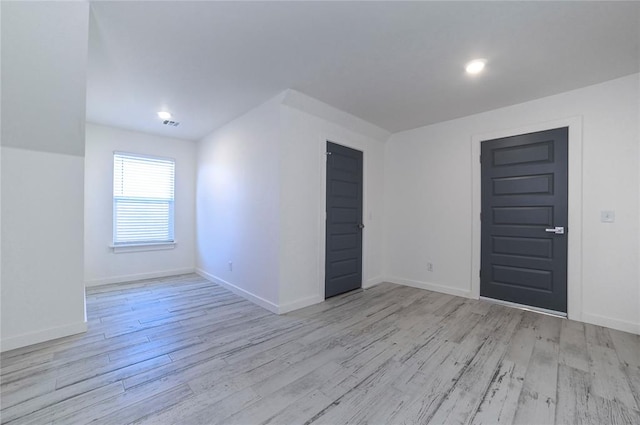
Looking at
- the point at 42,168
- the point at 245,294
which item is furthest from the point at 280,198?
the point at 42,168

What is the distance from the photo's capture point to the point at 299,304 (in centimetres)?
319

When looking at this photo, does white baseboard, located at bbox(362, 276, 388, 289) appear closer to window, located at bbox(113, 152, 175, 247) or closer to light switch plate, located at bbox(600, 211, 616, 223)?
light switch plate, located at bbox(600, 211, 616, 223)

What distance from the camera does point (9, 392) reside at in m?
1.60

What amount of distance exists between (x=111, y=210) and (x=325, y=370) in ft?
14.4

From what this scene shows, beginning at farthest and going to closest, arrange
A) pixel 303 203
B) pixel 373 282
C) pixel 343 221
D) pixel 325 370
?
pixel 373 282, pixel 343 221, pixel 303 203, pixel 325 370

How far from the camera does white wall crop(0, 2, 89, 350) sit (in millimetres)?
1751

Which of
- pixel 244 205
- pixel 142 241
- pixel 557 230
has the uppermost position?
pixel 244 205

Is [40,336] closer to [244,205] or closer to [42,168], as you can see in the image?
[42,168]

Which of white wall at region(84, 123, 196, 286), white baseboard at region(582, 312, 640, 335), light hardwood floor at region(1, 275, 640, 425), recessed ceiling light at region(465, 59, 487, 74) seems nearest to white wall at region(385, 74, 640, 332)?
white baseboard at region(582, 312, 640, 335)

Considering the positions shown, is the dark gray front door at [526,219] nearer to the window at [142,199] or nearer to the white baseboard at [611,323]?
the white baseboard at [611,323]

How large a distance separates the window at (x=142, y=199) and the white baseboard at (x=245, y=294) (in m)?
1.23

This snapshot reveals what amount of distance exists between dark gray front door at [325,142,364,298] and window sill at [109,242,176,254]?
126 inches

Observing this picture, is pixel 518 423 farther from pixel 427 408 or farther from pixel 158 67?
pixel 158 67

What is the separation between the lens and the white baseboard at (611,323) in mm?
2539
